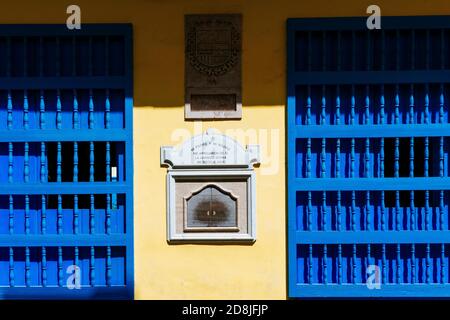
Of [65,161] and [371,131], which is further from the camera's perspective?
[65,161]

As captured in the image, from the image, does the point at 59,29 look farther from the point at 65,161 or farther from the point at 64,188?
the point at 64,188

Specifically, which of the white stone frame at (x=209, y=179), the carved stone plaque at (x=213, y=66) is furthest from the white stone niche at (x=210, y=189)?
the carved stone plaque at (x=213, y=66)

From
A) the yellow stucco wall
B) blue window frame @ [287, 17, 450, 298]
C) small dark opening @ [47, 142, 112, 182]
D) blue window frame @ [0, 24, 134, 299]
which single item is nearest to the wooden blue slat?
blue window frame @ [0, 24, 134, 299]

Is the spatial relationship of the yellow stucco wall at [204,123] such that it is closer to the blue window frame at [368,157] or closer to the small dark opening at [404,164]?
the blue window frame at [368,157]

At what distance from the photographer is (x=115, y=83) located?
13.8 feet

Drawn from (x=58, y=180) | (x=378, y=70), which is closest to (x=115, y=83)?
(x=58, y=180)

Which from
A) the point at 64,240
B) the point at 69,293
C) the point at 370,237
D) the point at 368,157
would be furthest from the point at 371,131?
the point at 69,293

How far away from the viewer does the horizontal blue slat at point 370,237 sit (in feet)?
13.7

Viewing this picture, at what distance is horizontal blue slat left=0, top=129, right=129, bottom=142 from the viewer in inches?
165

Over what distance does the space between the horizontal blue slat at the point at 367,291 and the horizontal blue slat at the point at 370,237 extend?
1.22ft

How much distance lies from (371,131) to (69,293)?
2.83 m

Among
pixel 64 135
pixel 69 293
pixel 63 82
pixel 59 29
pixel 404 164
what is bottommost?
pixel 69 293

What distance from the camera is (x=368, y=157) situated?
4191mm

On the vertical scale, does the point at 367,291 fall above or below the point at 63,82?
below
